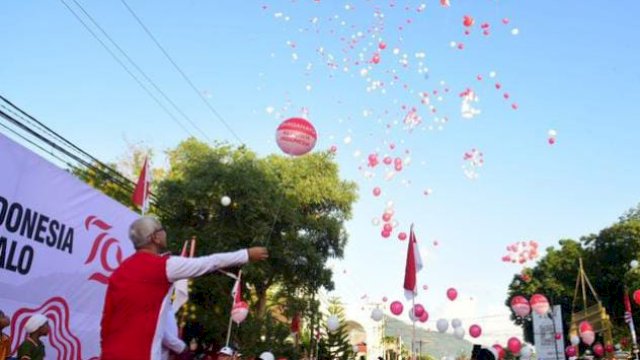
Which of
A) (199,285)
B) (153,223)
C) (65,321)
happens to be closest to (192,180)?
(199,285)

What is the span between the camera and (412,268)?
10461 mm

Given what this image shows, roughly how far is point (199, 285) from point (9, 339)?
45.7 ft

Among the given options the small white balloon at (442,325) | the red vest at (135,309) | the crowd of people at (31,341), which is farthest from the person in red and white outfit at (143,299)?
the small white balloon at (442,325)

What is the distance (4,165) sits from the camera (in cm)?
691

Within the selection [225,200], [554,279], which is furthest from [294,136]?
[554,279]

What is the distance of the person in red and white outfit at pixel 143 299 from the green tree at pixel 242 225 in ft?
52.1

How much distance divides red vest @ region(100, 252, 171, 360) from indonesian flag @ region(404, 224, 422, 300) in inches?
304

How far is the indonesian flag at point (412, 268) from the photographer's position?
407 inches

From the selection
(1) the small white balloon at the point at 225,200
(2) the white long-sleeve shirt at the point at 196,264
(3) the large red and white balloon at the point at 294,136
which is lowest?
(2) the white long-sleeve shirt at the point at 196,264

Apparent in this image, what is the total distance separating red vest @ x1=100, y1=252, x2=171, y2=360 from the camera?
3008 millimetres

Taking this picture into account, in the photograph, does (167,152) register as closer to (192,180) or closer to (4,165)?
(192,180)

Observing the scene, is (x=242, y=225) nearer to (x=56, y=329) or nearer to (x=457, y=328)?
(x=457, y=328)

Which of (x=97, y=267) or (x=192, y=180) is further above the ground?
(x=192, y=180)

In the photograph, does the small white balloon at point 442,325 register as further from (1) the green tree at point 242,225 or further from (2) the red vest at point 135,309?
(2) the red vest at point 135,309
